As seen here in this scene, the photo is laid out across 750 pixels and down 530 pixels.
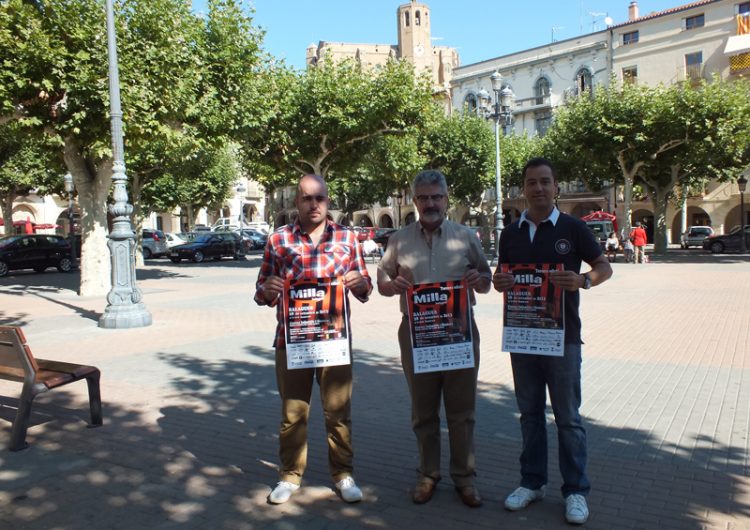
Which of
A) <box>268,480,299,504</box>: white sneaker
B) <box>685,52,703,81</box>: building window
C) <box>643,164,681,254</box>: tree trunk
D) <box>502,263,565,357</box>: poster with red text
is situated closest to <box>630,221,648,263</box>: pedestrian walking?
<box>643,164,681,254</box>: tree trunk

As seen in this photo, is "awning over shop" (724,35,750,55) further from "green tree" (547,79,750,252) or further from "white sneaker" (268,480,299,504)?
"white sneaker" (268,480,299,504)

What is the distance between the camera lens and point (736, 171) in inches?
1059

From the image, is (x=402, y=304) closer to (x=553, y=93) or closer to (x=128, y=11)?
(x=128, y=11)

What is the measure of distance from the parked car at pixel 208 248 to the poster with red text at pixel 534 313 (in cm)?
2916

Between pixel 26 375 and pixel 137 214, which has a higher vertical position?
pixel 137 214

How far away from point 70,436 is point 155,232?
3290 centimetres

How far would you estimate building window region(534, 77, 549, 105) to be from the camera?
47188mm

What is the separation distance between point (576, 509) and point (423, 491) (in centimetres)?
84

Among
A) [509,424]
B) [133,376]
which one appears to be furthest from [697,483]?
[133,376]

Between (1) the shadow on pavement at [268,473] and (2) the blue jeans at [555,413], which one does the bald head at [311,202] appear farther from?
(1) the shadow on pavement at [268,473]

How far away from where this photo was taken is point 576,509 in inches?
133

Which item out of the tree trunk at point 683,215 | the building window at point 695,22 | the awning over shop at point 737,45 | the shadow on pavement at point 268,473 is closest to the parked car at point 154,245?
the shadow on pavement at point 268,473

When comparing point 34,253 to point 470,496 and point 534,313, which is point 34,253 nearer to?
point 470,496

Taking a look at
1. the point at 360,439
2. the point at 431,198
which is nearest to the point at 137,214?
the point at 360,439
